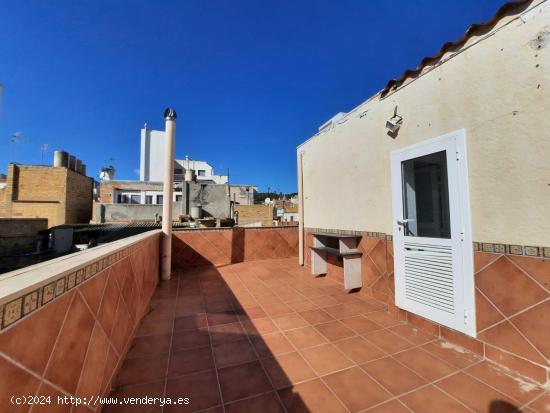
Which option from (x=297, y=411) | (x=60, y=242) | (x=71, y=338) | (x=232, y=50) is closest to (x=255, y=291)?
(x=297, y=411)

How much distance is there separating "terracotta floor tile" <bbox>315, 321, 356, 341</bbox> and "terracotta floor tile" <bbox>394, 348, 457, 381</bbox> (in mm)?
509

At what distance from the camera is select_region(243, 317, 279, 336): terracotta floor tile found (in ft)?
8.13

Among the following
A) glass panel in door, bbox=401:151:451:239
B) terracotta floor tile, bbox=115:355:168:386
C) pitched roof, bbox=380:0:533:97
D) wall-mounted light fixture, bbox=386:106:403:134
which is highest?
pitched roof, bbox=380:0:533:97

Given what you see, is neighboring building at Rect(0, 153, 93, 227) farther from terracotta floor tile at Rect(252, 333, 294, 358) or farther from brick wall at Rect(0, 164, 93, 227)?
terracotta floor tile at Rect(252, 333, 294, 358)

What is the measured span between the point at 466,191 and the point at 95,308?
301 centimetres

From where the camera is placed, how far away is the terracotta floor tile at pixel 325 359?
1.88m

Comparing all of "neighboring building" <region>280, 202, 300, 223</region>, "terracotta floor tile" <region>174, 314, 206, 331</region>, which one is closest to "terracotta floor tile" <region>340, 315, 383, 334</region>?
"terracotta floor tile" <region>174, 314, 206, 331</region>

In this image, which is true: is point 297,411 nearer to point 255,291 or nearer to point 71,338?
point 71,338

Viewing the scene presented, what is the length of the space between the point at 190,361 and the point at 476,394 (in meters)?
2.15

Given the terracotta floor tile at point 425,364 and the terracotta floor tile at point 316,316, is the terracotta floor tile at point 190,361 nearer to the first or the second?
the terracotta floor tile at point 316,316

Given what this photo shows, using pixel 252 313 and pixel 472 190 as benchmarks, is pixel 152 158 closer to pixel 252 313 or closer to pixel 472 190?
pixel 252 313

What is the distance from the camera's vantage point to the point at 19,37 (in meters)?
5.56

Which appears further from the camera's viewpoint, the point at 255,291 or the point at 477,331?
the point at 255,291

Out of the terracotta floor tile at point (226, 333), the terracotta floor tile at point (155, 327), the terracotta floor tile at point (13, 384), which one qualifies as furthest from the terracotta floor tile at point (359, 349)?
the terracotta floor tile at point (13, 384)
